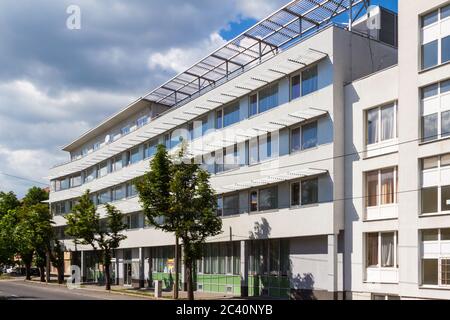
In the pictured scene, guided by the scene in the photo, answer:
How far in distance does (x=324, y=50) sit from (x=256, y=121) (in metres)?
6.83

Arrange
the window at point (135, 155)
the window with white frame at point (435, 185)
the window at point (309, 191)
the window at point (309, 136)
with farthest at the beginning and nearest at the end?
the window at point (135, 155) < the window at point (309, 136) < the window at point (309, 191) < the window with white frame at point (435, 185)

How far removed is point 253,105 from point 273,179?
5.91 meters

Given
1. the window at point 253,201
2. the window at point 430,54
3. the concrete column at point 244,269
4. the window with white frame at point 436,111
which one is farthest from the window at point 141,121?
the window with white frame at point 436,111

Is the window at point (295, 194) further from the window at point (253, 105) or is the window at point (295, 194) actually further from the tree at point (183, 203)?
the window at point (253, 105)

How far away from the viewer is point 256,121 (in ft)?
116

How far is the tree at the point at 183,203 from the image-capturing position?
109 feet

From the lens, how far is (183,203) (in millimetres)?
33188

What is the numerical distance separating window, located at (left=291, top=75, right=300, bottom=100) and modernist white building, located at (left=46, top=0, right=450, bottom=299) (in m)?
0.09

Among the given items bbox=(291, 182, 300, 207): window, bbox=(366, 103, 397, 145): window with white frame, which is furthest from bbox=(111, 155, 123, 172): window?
bbox=(366, 103, 397, 145): window with white frame

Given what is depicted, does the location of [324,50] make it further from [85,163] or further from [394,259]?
[85,163]

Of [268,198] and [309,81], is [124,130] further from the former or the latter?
[309,81]

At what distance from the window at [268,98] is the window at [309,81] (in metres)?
2.50

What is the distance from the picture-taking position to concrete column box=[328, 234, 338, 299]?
93.4 ft
